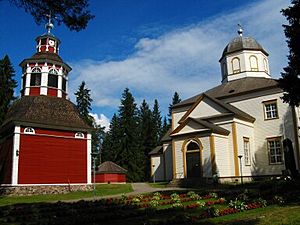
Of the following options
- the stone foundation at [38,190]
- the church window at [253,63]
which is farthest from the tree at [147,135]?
the stone foundation at [38,190]

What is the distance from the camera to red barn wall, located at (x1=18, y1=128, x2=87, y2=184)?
26391 millimetres

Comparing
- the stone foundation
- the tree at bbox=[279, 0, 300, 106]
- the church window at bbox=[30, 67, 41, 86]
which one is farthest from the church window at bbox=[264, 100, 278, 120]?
the church window at bbox=[30, 67, 41, 86]

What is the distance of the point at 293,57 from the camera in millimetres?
18656

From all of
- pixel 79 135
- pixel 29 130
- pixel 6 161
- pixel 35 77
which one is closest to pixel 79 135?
pixel 79 135

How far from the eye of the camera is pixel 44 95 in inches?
1231

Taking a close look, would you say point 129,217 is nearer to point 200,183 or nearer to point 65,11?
point 65,11

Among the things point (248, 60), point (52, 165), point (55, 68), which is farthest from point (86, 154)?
point (248, 60)

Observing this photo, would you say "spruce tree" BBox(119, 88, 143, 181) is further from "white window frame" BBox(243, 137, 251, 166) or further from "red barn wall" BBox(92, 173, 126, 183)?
"white window frame" BBox(243, 137, 251, 166)

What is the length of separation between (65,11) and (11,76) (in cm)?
2422

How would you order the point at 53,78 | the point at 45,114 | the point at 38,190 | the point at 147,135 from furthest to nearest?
the point at 147,135 → the point at 53,78 → the point at 45,114 → the point at 38,190

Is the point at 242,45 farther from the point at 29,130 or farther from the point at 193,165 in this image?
the point at 29,130

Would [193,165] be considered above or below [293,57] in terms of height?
below

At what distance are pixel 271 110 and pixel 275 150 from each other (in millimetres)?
3887

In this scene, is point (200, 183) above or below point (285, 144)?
below
